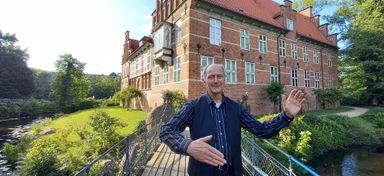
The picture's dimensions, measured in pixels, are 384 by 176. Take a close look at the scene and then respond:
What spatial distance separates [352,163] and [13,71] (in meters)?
45.7

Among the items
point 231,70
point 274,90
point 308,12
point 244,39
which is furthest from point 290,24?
point 308,12

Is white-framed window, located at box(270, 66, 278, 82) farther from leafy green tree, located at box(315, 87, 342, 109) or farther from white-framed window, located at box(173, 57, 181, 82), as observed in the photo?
white-framed window, located at box(173, 57, 181, 82)

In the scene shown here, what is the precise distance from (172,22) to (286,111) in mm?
16100

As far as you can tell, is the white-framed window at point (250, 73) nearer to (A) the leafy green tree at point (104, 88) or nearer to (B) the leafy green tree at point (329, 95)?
(B) the leafy green tree at point (329, 95)

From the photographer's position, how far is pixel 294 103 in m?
1.85

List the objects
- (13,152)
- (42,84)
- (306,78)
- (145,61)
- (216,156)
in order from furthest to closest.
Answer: (42,84) < (145,61) < (306,78) < (13,152) < (216,156)

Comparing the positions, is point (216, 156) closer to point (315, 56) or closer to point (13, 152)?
point (13, 152)

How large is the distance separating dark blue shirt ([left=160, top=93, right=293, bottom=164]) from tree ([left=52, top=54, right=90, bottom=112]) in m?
34.5

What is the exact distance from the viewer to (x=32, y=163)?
6.71 m

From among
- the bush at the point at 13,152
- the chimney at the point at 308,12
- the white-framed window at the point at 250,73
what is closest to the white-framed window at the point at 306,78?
the white-framed window at the point at 250,73

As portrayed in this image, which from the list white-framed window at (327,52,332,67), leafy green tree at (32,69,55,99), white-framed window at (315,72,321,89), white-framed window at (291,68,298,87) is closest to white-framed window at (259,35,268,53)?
white-framed window at (291,68,298,87)

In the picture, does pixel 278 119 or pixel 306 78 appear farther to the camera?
pixel 306 78

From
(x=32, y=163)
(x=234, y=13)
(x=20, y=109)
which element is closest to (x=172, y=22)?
(x=234, y=13)

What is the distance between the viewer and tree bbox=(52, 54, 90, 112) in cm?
3142
